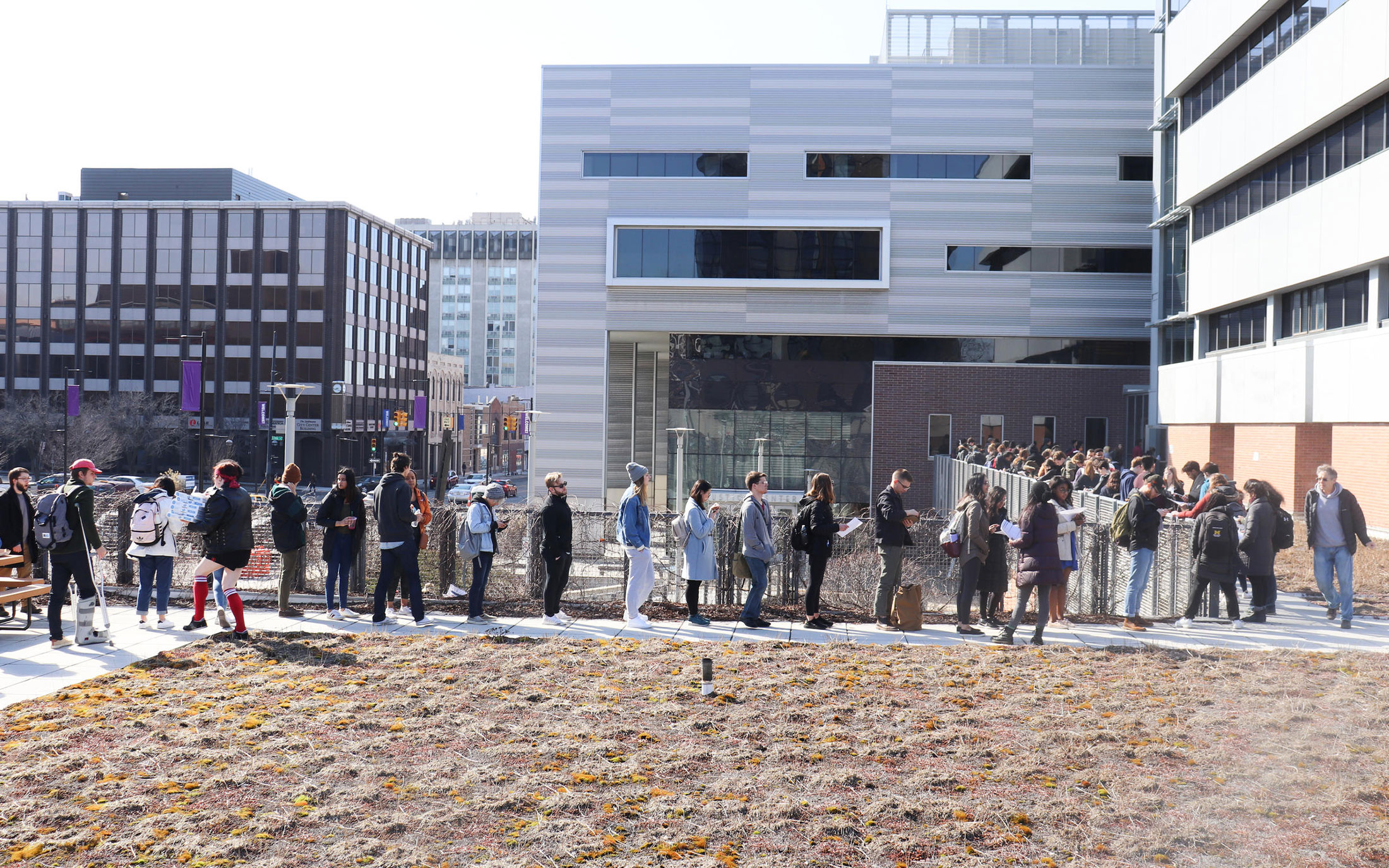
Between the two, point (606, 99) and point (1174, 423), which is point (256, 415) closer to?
point (606, 99)

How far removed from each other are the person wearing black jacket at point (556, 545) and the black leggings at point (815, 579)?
3033 millimetres

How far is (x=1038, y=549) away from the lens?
39.4 feet

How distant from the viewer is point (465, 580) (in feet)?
52.1

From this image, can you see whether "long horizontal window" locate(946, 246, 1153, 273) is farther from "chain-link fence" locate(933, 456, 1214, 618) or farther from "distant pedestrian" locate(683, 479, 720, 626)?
"distant pedestrian" locate(683, 479, 720, 626)

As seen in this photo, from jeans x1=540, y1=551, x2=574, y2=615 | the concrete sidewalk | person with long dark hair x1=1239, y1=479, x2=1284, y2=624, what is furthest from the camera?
person with long dark hair x1=1239, y1=479, x2=1284, y2=624

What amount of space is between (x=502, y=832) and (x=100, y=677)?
18.7ft

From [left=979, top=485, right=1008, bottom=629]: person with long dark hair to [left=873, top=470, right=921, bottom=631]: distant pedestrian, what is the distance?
948mm

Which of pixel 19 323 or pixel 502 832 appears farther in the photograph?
pixel 19 323

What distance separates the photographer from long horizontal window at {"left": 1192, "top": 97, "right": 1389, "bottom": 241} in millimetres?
23750

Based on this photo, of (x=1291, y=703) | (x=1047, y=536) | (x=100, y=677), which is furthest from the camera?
(x=1047, y=536)

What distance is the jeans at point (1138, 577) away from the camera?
1330 centimetres

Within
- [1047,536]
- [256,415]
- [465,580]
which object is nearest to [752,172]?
[465,580]

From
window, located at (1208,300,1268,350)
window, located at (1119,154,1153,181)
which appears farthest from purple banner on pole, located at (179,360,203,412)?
window, located at (1208,300,1268,350)

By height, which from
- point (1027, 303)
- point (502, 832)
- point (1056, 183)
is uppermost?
→ point (1056, 183)
